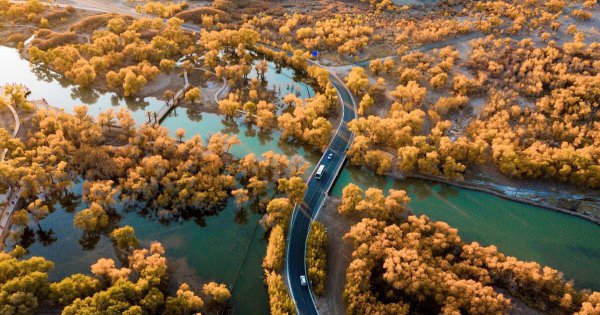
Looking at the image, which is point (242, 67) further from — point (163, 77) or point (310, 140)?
point (310, 140)

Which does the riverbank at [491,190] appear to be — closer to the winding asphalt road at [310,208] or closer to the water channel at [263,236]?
the water channel at [263,236]

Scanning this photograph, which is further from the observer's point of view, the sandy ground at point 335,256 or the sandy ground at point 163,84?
the sandy ground at point 163,84

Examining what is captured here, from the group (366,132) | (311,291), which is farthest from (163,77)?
(311,291)

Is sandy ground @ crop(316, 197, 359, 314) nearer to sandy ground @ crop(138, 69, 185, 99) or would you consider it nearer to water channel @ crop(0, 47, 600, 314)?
water channel @ crop(0, 47, 600, 314)

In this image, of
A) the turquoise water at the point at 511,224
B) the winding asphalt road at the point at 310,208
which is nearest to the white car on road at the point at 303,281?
the winding asphalt road at the point at 310,208

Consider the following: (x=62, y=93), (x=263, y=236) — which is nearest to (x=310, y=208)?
(x=263, y=236)

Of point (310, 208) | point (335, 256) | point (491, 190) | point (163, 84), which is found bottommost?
point (335, 256)

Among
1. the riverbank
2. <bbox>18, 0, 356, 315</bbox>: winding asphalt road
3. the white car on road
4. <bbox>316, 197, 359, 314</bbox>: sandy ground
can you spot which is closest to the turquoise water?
the riverbank

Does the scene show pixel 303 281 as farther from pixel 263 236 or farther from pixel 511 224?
pixel 511 224
